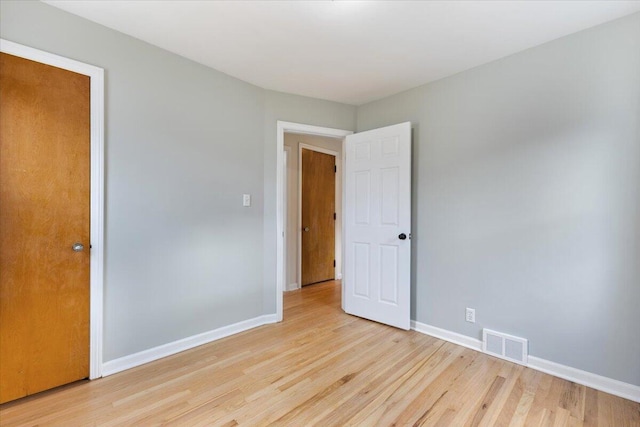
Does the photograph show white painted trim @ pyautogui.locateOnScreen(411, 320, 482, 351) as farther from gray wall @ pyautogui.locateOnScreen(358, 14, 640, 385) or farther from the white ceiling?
the white ceiling

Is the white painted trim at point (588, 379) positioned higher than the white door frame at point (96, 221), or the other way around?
the white door frame at point (96, 221)

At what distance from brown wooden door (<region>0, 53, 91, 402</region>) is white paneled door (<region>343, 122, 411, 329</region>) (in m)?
2.29

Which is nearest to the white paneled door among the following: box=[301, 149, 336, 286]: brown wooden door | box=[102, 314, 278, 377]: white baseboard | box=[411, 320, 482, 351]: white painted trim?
box=[411, 320, 482, 351]: white painted trim

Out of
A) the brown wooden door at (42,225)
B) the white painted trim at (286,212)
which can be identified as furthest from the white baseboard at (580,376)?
the brown wooden door at (42,225)

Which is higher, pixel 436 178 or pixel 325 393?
pixel 436 178

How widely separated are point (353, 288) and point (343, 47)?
2314mm

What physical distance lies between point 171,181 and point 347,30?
172 cm

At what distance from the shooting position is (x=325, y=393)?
1.83 m

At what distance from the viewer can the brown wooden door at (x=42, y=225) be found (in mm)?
1647

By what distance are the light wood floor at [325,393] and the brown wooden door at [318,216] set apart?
2.06m

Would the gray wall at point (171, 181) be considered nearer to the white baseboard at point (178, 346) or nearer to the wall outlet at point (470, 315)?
the white baseboard at point (178, 346)

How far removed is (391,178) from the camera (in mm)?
2873

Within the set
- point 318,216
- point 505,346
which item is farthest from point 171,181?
point 505,346

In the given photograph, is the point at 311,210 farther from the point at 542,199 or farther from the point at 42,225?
the point at 42,225
